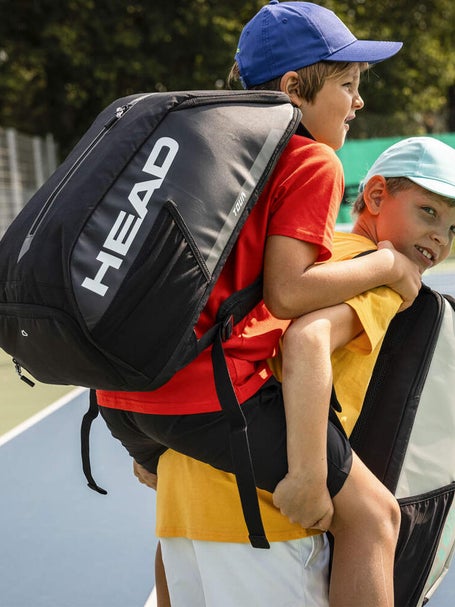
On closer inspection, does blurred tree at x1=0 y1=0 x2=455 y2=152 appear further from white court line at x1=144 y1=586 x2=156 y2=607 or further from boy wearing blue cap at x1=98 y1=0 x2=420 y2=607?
boy wearing blue cap at x1=98 y1=0 x2=420 y2=607

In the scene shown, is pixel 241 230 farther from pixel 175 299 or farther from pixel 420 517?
pixel 420 517

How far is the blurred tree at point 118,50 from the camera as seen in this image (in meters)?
27.3

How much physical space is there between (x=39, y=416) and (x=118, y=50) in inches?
893

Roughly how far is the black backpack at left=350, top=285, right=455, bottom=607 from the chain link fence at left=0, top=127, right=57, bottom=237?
18.0 meters

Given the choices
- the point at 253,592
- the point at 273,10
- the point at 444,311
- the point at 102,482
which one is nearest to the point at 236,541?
the point at 253,592

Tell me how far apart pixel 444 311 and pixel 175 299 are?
801mm

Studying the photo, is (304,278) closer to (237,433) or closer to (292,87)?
(237,433)

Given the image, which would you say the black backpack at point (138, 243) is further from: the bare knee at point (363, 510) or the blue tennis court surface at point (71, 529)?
the blue tennis court surface at point (71, 529)

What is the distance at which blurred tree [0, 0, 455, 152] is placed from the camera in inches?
1074

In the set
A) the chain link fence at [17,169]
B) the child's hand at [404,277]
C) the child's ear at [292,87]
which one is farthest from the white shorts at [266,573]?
the chain link fence at [17,169]

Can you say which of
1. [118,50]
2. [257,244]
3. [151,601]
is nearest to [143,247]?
[257,244]

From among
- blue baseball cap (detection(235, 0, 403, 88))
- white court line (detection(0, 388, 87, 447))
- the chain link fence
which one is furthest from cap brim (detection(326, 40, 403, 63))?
the chain link fence

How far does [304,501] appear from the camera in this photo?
1972 mm

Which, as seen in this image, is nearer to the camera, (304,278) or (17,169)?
(304,278)
